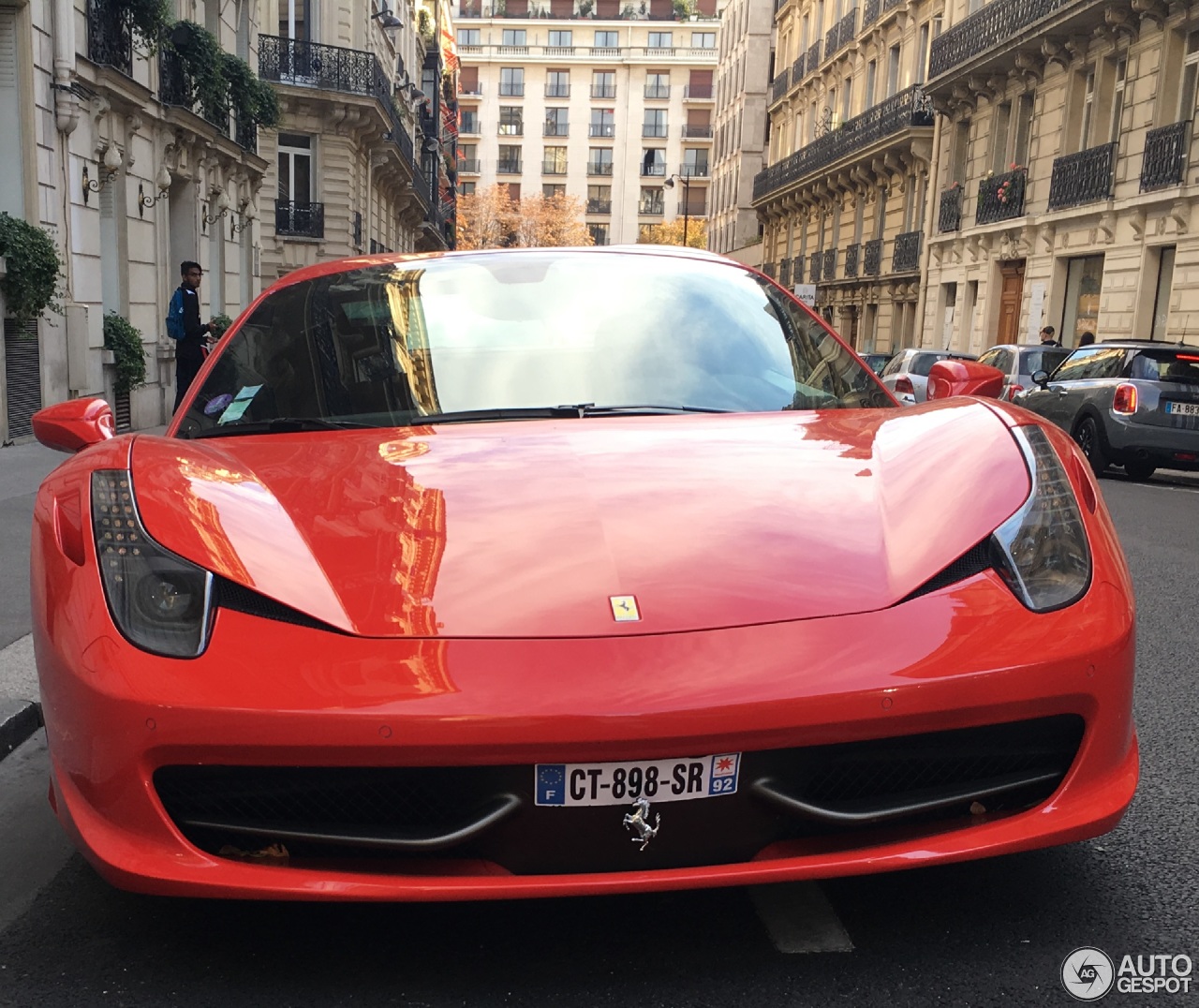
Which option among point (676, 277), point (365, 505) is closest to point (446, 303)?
point (676, 277)

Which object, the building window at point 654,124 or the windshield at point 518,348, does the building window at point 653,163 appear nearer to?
the building window at point 654,124

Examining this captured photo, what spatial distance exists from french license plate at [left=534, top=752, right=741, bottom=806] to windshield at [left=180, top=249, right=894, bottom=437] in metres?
1.23

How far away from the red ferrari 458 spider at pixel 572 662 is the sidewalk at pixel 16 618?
133cm

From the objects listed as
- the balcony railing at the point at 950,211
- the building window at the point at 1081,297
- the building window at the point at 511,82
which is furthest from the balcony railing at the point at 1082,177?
the building window at the point at 511,82

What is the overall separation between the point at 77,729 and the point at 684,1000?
1.06 meters

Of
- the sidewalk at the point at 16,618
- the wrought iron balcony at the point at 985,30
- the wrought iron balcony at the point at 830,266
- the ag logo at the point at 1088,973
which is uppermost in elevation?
the wrought iron balcony at the point at 985,30

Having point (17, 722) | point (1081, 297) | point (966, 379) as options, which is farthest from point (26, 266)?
point (1081, 297)

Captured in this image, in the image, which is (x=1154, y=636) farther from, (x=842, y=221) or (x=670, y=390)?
(x=842, y=221)

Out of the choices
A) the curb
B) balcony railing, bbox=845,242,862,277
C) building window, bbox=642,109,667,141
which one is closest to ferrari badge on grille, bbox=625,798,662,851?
the curb

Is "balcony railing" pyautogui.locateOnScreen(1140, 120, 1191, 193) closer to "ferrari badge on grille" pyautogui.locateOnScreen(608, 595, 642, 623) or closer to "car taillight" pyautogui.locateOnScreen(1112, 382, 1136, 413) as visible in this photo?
"car taillight" pyautogui.locateOnScreen(1112, 382, 1136, 413)

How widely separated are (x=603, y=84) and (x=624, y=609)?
105 metres

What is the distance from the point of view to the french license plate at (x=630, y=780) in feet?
6.57

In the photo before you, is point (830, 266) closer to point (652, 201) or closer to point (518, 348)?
point (518, 348)

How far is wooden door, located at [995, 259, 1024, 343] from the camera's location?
28.5 m
